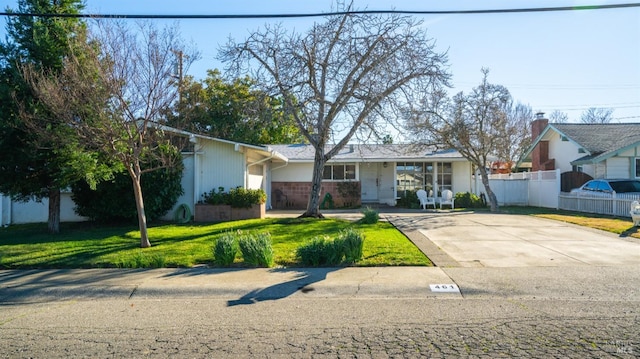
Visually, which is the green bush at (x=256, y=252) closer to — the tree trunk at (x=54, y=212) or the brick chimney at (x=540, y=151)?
the tree trunk at (x=54, y=212)

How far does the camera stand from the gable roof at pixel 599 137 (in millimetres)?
21000

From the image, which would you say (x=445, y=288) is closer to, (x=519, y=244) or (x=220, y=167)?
(x=519, y=244)

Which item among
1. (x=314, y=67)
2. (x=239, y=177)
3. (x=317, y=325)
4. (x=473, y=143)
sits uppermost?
(x=314, y=67)

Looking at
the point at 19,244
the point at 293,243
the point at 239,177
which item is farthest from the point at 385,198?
the point at 19,244

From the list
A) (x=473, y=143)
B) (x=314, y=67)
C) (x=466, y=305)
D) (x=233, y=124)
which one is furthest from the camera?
(x=233, y=124)

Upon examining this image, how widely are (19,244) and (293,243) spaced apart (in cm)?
719

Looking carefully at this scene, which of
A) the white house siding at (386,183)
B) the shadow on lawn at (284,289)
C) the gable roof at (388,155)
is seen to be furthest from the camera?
the white house siding at (386,183)

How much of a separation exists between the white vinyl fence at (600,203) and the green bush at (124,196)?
16838 mm

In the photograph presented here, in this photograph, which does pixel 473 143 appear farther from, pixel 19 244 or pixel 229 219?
pixel 19 244

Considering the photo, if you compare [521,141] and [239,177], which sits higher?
[521,141]

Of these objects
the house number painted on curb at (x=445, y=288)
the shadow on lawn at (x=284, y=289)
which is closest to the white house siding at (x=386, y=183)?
the shadow on lawn at (x=284, y=289)

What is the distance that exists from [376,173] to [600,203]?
11.3 meters

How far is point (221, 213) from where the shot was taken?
1606 centimetres

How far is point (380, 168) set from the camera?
82.4 ft
